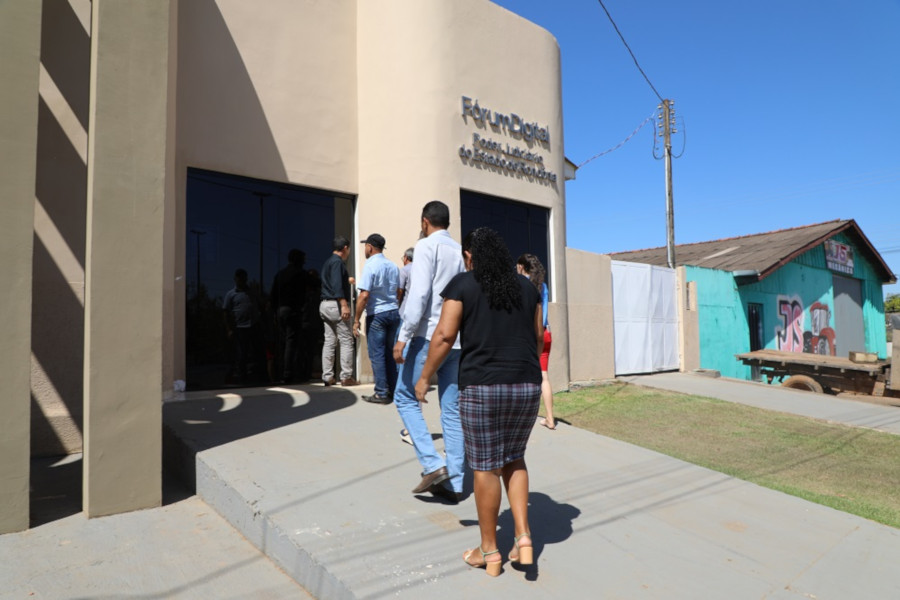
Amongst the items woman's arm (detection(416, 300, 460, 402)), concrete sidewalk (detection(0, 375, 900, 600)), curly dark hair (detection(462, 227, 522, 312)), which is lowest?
concrete sidewalk (detection(0, 375, 900, 600))

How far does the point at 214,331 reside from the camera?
6891 millimetres

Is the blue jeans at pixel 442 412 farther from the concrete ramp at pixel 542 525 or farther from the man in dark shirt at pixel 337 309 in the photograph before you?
the man in dark shirt at pixel 337 309

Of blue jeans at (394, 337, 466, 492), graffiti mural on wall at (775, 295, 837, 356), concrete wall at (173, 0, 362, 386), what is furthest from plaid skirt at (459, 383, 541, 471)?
graffiti mural on wall at (775, 295, 837, 356)

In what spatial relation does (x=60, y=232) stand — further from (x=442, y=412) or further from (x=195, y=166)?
(x=442, y=412)

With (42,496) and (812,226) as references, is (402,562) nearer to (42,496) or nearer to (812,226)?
(42,496)

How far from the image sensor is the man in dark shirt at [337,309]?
267 inches

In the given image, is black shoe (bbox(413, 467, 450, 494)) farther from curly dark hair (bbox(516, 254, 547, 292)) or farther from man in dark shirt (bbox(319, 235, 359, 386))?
man in dark shirt (bbox(319, 235, 359, 386))

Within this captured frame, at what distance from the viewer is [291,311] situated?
7.44 metres

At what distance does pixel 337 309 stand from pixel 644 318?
7880 mm

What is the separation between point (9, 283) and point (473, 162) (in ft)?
19.7

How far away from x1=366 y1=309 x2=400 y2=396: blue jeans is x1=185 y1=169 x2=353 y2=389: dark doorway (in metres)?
1.84

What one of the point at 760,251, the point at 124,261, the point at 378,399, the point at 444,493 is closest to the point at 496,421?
the point at 444,493

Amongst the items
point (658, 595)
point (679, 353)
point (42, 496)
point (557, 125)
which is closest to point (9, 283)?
point (42, 496)

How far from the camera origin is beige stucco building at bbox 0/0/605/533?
3631 millimetres
